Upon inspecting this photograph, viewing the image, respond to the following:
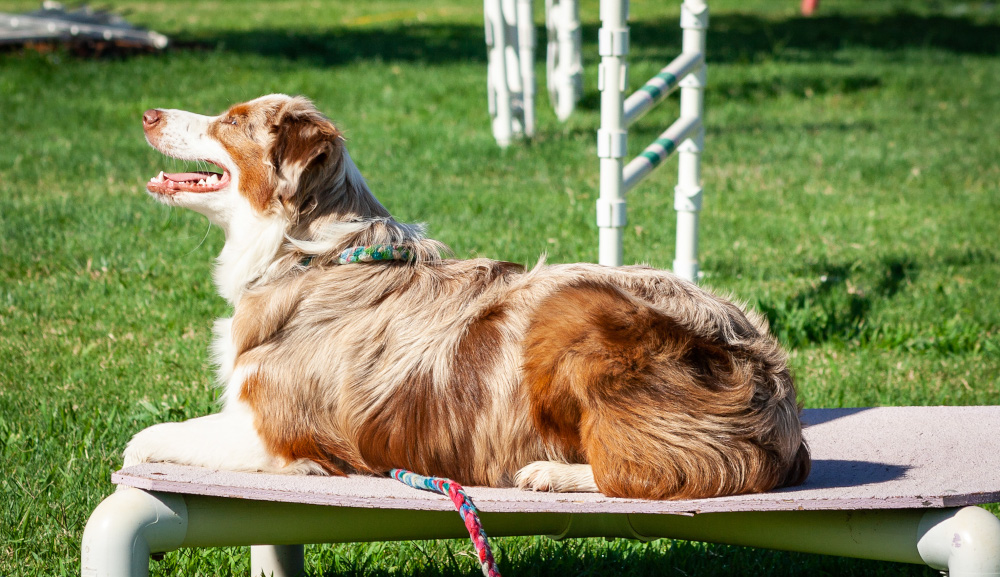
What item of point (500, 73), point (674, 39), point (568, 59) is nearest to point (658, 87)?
point (500, 73)

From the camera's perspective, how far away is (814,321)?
5.42 metres

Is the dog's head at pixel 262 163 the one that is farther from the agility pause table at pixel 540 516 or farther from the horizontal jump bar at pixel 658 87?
the horizontal jump bar at pixel 658 87

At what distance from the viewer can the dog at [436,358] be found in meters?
2.53

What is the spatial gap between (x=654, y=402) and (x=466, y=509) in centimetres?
57

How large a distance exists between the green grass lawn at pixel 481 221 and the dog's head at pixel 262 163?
40 centimetres

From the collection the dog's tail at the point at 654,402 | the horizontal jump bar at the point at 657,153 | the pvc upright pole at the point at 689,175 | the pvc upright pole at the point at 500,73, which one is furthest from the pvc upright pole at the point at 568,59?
the dog's tail at the point at 654,402

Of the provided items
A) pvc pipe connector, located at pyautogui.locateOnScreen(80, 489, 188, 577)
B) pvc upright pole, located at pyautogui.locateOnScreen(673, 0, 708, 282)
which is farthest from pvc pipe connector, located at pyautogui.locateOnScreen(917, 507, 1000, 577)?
pvc upright pole, located at pyautogui.locateOnScreen(673, 0, 708, 282)

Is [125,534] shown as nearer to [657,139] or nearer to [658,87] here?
[658,87]

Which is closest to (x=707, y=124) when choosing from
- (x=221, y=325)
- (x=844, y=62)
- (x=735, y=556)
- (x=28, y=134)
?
(x=844, y=62)

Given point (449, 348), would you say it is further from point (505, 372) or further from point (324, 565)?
point (324, 565)

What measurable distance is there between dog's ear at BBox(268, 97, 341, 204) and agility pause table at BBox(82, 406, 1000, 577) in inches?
35.7

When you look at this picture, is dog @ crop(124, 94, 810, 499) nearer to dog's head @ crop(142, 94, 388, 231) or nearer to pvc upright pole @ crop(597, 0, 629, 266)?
dog's head @ crop(142, 94, 388, 231)

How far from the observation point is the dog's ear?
9.71ft

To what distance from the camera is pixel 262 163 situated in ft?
9.90
